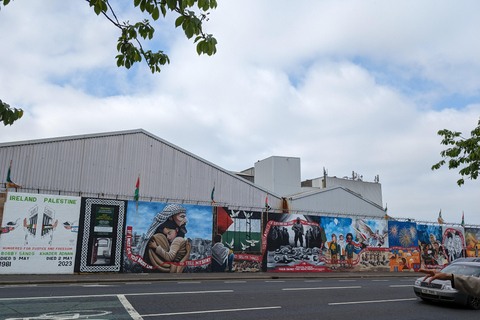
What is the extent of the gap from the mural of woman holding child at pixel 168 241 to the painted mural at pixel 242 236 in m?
2.20

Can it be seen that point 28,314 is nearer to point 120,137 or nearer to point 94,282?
point 94,282

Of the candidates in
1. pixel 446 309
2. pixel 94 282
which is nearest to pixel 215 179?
pixel 94 282

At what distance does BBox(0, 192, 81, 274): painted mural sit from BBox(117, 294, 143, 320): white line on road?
9123 millimetres

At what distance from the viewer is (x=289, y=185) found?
41.0 meters

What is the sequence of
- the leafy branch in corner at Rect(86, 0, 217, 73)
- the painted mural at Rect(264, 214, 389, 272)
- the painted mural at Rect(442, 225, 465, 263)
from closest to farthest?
the leafy branch in corner at Rect(86, 0, 217, 73) → the painted mural at Rect(264, 214, 389, 272) → the painted mural at Rect(442, 225, 465, 263)

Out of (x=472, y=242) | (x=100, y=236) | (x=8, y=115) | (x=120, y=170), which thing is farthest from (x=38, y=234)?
(x=472, y=242)

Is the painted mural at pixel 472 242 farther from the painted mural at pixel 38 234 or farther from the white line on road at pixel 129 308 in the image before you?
the white line on road at pixel 129 308

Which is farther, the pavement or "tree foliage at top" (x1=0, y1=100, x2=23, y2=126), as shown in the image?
the pavement

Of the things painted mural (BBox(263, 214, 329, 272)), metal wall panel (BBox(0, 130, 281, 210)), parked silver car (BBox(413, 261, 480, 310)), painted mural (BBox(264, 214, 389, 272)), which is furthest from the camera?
painted mural (BBox(264, 214, 389, 272))

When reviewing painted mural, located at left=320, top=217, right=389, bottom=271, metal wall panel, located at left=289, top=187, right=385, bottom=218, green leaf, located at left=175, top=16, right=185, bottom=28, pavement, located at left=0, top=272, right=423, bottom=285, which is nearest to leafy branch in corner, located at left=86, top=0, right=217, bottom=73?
green leaf, located at left=175, top=16, right=185, bottom=28

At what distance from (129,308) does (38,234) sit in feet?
37.3

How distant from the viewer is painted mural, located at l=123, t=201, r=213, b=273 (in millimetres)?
20312

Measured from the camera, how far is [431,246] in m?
30.8

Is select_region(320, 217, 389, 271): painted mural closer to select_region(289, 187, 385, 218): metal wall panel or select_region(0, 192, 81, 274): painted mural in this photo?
select_region(289, 187, 385, 218): metal wall panel
